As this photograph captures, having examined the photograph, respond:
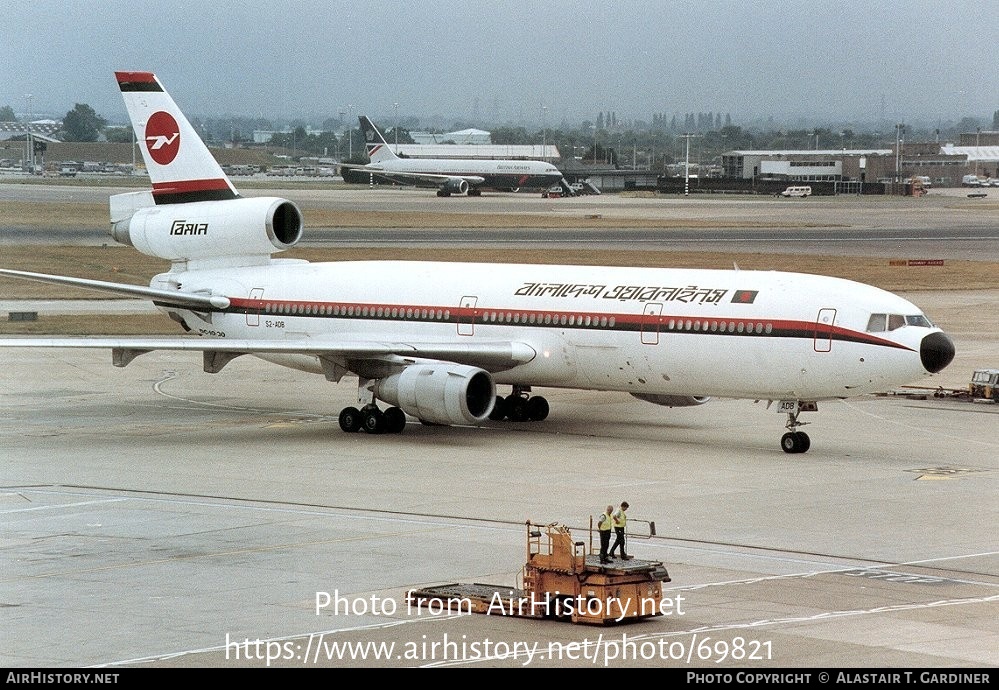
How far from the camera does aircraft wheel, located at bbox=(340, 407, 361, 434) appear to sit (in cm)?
3962

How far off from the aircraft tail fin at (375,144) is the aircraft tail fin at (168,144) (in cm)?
12565

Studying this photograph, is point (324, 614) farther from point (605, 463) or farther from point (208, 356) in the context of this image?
point (208, 356)

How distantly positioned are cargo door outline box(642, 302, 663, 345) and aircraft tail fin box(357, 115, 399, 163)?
136m

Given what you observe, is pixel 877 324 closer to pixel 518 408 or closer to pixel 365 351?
pixel 518 408

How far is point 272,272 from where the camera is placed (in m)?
44.5

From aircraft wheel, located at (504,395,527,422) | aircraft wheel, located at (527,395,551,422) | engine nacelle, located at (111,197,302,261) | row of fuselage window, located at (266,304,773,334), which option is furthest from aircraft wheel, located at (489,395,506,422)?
engine nacelle, located at (111,197,302,261)

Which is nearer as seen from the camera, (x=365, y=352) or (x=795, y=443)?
(x=795, y=443)

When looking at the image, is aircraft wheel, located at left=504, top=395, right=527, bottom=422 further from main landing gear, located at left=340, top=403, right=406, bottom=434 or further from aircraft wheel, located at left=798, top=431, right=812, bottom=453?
aircraft wheel, located at left=798, top=431, right=812, bottom=453

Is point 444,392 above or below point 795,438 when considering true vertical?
above

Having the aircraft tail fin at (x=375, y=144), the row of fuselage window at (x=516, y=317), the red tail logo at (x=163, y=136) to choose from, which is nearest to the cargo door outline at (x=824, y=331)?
the row of fuselage window at (x=516, y=317)

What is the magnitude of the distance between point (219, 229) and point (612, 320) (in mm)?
13377

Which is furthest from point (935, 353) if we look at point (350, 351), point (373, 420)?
point (350, 351)

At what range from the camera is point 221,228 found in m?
45.0

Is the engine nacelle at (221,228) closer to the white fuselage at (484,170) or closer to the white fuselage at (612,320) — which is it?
the white fuselage at (612,320)
